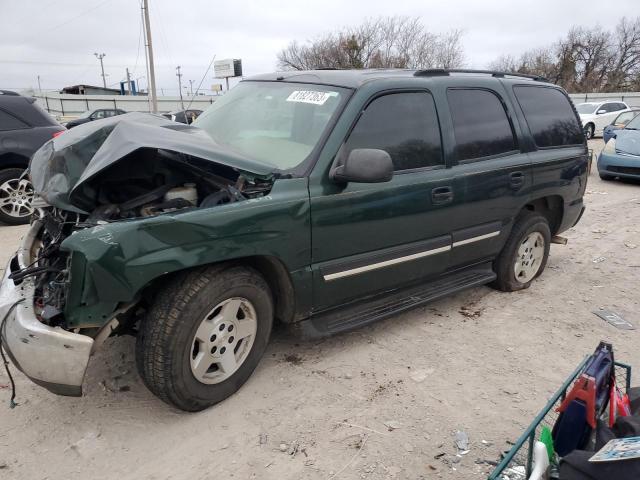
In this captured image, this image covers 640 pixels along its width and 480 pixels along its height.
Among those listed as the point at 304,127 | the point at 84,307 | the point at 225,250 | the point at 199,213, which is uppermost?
the point at 304,127

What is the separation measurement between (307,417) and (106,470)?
104 centimetres

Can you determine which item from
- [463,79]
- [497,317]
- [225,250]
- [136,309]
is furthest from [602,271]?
[136,309]

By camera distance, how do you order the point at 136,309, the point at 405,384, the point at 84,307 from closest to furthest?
the point at 84,307 < the point at 136,309 < the point at 405,384

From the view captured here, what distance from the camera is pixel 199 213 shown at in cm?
250

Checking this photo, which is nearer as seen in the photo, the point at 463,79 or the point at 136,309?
the point at 136,309

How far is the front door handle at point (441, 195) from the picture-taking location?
11.4 ft

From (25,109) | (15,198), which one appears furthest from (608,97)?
(15,198)

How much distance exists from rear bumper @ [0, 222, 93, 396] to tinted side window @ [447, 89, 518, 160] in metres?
2.78

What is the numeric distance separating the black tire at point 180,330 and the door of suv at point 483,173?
184 cm

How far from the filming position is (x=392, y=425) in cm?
272

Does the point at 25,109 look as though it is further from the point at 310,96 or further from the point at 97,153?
the point at 310,96

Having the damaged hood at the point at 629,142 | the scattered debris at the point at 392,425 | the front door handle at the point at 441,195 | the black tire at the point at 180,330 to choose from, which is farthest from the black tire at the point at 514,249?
the damaged hood at the point at 629,142

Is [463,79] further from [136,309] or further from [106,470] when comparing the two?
[106,470]

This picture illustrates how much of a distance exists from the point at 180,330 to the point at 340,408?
1.03 meters
